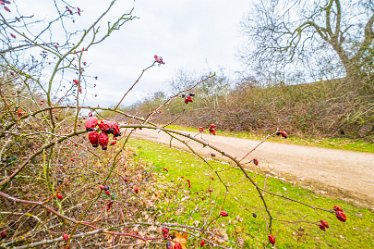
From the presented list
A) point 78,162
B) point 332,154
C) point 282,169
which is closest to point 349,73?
point 332,154

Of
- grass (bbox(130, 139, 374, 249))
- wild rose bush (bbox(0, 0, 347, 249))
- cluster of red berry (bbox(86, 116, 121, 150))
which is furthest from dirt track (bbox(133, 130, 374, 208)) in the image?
cluster of red berry (bbox(86, 116, 121, 150))

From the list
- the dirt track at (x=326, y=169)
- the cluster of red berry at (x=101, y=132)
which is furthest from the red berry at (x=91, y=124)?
the dirt track at (x=326, y=169)

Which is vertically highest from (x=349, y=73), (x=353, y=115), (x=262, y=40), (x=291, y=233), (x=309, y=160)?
(x=262, y=40)

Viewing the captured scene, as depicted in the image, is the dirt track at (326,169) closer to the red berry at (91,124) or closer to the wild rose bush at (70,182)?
the wild rose bush at (70,182)

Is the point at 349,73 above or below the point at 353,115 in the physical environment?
above

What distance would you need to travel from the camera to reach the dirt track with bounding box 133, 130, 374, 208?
352 cm

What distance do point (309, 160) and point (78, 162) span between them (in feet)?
17.6

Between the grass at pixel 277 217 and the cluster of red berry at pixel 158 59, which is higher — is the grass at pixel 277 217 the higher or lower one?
the lower one

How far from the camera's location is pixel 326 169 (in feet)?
15.1

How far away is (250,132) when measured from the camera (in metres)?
10.9

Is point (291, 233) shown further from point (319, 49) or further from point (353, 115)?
point (319, 49)

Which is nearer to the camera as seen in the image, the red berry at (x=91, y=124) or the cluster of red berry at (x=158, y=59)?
the red berry at (x=91, y=124)

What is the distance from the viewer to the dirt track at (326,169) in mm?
3524

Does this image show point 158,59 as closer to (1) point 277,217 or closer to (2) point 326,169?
(1) point 277,217
